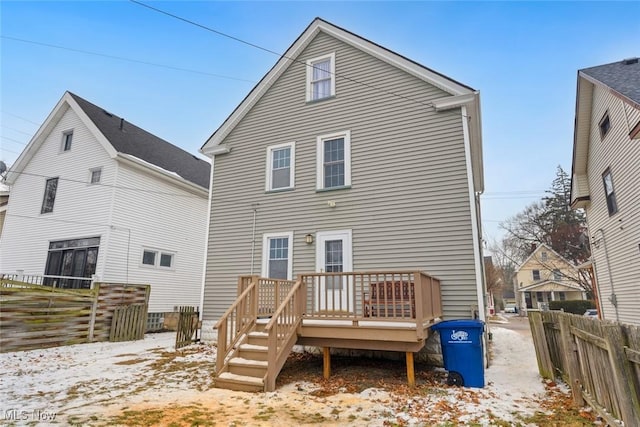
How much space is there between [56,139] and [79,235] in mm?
5082

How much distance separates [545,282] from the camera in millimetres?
32594

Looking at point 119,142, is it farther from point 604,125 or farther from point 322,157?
point 604,125

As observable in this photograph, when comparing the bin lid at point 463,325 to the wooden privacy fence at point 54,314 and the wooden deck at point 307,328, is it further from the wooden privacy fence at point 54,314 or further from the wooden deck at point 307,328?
the wooden privacy fence at point 54,314

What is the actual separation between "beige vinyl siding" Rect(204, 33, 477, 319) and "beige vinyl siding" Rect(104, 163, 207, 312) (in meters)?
4.85

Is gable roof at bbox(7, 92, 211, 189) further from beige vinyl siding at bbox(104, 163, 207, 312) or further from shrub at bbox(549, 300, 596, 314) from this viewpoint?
shrub at bbox(549, 300, 596, 314)

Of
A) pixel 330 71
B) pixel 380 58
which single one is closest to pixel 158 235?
pixel 330 71

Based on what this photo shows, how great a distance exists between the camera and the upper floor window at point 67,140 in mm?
14574

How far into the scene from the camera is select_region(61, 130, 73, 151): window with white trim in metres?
14.6

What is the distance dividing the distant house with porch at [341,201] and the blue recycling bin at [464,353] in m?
0.48

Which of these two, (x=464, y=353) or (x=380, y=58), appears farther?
(x=380, y=58)

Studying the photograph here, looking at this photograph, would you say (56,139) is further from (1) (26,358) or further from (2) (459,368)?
(2) (459,368)

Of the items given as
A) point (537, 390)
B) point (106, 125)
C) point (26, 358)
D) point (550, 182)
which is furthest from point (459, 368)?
point (550, 182)

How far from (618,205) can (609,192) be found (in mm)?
869

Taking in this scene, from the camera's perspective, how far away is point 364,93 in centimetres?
929
